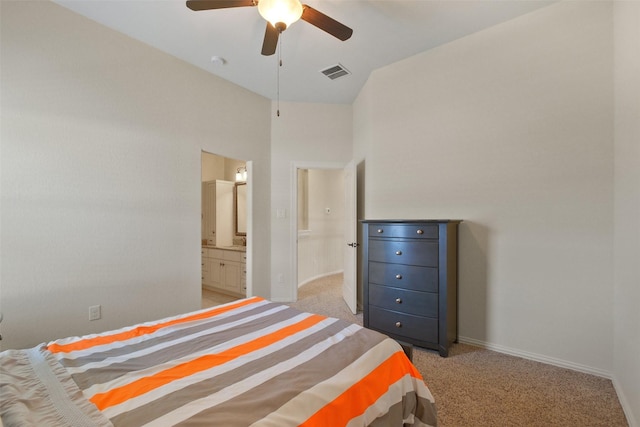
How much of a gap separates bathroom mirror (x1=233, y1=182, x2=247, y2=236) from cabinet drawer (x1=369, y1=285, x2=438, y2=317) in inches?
112

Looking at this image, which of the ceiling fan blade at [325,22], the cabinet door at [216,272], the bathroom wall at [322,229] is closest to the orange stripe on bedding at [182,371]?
the ceiling fan blade at [325,22]

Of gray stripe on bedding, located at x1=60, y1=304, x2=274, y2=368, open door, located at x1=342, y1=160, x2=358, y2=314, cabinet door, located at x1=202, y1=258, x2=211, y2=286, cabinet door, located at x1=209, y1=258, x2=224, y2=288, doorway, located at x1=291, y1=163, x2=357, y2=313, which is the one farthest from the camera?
doorway, located at x1=291, y1=163, x2=357, y2=313

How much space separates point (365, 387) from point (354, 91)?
3519mm

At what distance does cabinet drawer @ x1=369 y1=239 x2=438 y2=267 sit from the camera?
Result: 237 centimetres

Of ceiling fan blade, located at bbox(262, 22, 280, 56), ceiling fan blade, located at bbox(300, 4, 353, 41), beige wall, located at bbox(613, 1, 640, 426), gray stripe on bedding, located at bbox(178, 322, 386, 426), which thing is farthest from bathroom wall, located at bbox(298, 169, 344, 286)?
beige wall, located at bbox(613, 1, 640, 426)

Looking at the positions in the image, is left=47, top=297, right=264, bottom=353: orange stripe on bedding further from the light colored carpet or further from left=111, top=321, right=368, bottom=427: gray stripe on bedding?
the light colored carpet

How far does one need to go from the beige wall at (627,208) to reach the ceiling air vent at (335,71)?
2.19m

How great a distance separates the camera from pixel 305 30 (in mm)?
2533

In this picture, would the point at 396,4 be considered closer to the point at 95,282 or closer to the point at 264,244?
the point at 264,244

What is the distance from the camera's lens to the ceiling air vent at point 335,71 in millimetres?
3146

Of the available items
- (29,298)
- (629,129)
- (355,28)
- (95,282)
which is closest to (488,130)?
(629,129)

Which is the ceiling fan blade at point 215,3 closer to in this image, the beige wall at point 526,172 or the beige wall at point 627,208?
the beige wall at point 526,172

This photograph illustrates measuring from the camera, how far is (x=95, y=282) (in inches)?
94.1

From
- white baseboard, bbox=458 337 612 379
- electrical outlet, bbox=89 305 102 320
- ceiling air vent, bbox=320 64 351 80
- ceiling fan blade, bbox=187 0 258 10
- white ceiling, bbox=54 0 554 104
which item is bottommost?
white baseboard, bbox=458 337 612 379
